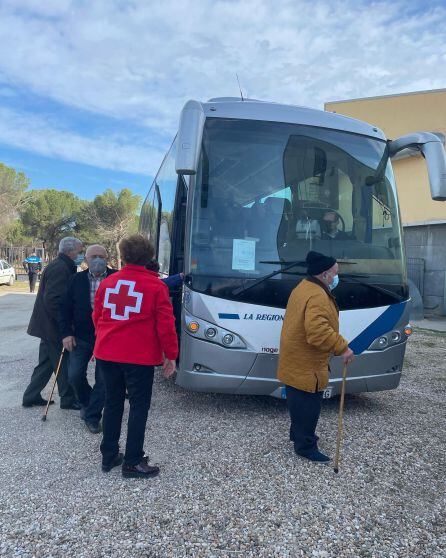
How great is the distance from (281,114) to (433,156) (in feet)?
5.58

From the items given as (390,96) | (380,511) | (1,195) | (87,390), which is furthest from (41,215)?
(380,511)

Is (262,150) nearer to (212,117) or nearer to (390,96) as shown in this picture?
(212,117)

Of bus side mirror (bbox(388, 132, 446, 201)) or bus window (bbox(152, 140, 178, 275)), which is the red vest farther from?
bus side mirror (bbox(388, 132, 446, 201))

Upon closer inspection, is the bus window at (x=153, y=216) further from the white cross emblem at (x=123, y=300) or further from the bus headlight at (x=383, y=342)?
the white cross emblem at (x=123, y=300)

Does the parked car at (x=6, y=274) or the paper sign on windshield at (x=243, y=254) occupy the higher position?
the paper sign on windshield at (x=243, y=254)

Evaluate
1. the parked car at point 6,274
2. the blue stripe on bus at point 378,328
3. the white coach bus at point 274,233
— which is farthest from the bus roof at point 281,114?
the parked car at point 6,274

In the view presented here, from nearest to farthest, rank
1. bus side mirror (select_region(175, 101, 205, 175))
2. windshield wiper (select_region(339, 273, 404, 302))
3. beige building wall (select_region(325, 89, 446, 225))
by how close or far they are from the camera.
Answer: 1. bus side mirror (select_region(175, 101, 205, 175))
2. windshield wiper (select_region(339, 273, 404, 302))
3. beige building wall (select_region(325, 89, 446, 225))

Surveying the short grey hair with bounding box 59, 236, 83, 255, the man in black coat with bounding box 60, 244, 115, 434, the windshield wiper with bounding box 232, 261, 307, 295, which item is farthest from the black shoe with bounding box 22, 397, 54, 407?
the windshield wiper with bounding box 232, 261, 307, 295

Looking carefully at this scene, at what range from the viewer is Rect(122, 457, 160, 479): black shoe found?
144 inches

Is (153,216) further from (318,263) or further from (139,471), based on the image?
(139,471)

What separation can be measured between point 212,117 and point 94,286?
7.09 ft

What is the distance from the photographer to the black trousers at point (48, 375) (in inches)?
205

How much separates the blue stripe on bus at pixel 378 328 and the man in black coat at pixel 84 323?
8.63 feet

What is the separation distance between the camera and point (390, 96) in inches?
832
